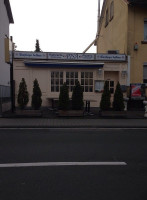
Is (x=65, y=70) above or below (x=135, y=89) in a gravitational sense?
above

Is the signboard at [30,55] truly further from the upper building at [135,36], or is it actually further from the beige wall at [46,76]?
the upper building at [135,36]

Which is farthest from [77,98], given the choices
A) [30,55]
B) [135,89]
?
[30,55]

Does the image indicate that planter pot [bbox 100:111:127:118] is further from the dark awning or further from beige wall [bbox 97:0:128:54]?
beige wall [bbox 97:0:128:54]

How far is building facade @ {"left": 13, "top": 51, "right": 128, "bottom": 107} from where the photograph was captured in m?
14.9

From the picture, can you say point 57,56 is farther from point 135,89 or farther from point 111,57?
point 135,89

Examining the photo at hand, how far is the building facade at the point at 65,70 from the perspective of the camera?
14.9 meters

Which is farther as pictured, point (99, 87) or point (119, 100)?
point (99, 87)

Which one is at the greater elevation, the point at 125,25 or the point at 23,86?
the point at 125,25
